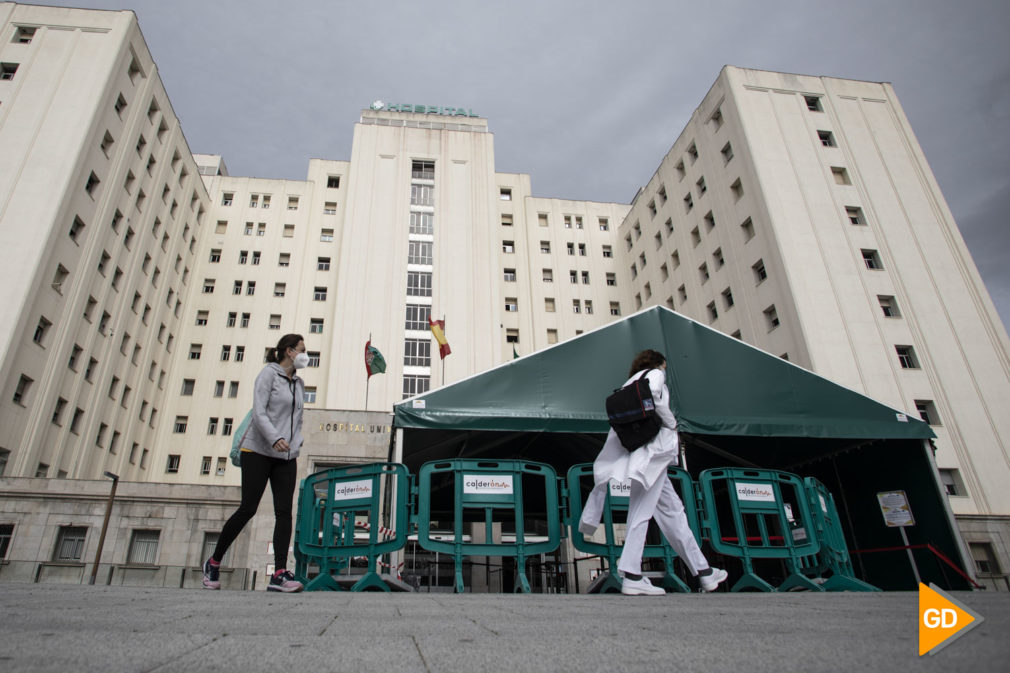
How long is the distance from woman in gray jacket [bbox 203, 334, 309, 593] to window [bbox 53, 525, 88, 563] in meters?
23.3

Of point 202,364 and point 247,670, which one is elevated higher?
point 202,364

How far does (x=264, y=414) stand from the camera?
4.93 m

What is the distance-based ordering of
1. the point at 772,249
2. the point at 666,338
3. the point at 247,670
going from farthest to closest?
the point at 772,249 < the point at 666,338 < the point at 247,670

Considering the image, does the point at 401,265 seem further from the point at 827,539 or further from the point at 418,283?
the point at 827,539

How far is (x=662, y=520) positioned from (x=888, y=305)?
25820 millimetres

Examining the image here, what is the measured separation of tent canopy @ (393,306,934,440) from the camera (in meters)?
8.25

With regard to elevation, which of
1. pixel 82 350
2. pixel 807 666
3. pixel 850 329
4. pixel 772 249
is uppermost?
pixel 772 249

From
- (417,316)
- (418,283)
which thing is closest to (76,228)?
(417,316)

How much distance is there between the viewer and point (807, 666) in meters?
1.45

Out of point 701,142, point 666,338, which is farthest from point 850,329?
point 666,338

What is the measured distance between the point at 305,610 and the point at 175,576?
2314 centimetres

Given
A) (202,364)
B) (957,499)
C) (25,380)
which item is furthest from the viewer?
(202,364)

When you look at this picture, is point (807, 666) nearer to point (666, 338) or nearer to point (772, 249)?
point (666, 338)

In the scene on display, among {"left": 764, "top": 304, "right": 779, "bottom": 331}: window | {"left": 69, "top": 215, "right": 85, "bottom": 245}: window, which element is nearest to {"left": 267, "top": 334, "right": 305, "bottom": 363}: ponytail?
{"left": 764, "top": 304, "right": 779, "bottom": 331}: window
